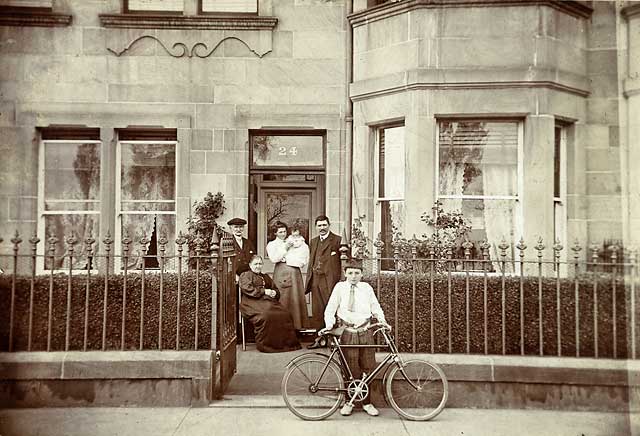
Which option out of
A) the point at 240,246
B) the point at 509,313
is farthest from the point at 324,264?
the point at 509,313

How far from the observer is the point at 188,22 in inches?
309

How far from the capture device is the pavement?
4828mm

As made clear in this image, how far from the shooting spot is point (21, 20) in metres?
7.21

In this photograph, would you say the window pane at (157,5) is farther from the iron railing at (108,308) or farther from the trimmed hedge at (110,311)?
the trimmed hedge at (110,311)

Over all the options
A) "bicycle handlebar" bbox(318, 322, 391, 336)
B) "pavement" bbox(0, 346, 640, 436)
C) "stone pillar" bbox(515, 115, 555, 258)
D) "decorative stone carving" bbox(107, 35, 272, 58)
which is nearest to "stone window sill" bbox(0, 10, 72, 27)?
"decorative stone carving" bbox(107, 35, 272, 58)

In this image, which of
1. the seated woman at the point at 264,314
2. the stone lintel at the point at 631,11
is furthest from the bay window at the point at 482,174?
the seated woman at the point at 264,314

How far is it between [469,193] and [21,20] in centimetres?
644

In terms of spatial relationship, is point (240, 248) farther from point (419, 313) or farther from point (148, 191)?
point (419, 313)

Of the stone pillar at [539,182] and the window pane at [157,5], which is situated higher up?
the window pane at [157,5]

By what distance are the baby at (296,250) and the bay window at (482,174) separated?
2.04m

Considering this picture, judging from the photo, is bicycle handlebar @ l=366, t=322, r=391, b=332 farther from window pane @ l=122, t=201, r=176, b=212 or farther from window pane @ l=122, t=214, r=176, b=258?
window pane @ l=122, t=201, r=176, b=212

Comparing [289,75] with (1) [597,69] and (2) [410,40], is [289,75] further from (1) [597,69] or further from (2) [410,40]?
(1) [597,69]

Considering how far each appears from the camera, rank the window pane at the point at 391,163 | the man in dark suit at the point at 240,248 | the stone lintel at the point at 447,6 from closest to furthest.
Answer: the stone lintel at the point at 447,6
the man in dark suit at the point at 240,248
the window pane at the point at 391,163

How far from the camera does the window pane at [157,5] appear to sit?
764cm
